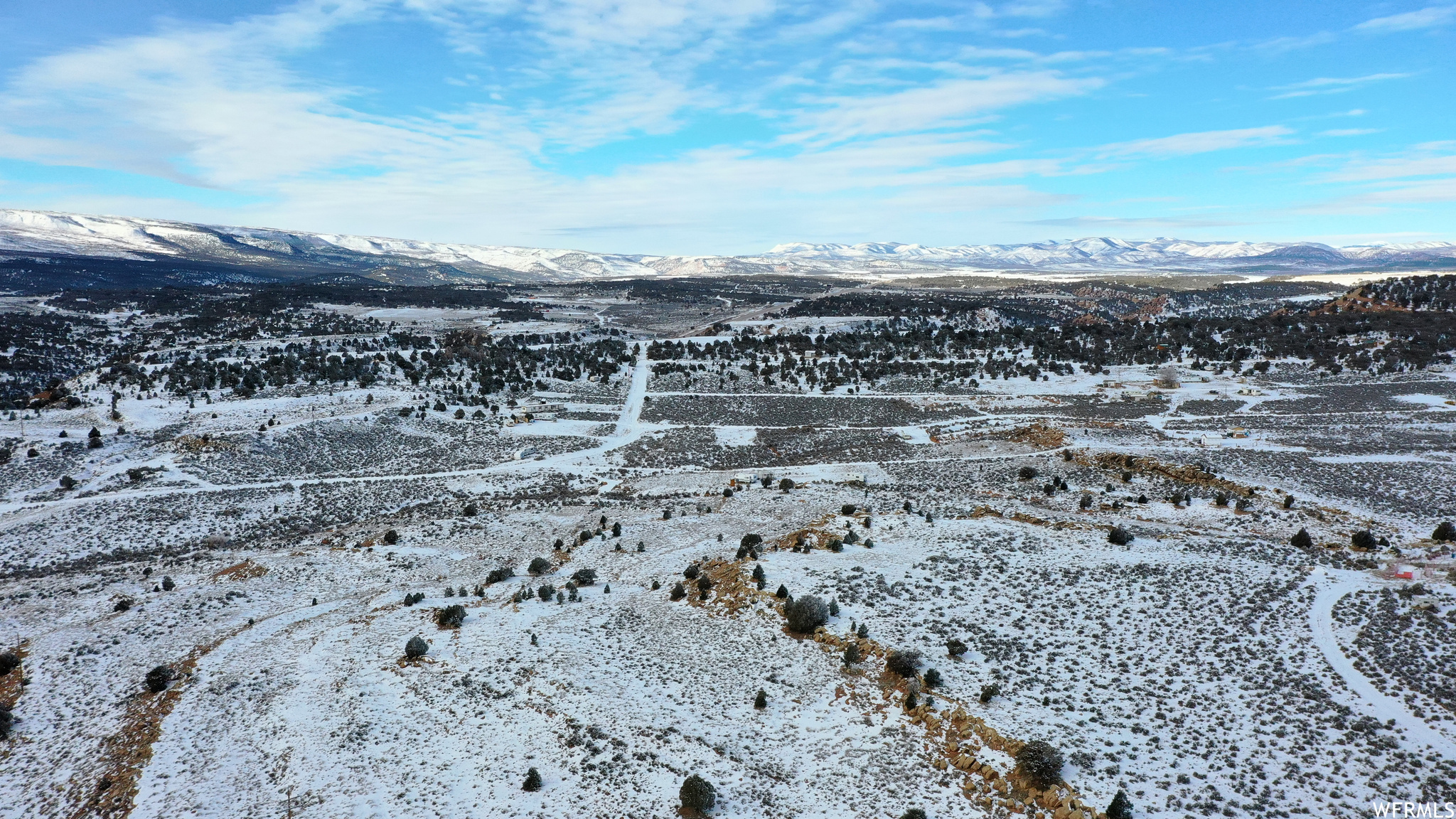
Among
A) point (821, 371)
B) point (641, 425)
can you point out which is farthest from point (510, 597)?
point (821, 371)

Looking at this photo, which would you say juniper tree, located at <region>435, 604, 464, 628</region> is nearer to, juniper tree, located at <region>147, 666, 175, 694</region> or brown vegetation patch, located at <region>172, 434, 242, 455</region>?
juniper tree, located at <region>147, 666, 175, 694</region>

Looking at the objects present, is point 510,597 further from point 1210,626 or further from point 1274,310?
point 1274,310

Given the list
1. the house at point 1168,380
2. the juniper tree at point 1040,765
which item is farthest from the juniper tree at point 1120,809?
the house at point 1168,380

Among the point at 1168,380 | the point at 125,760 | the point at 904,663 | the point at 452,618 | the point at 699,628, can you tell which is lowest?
the point at 125,760

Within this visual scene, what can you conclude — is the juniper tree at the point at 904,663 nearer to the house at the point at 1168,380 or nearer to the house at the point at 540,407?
the house at the point at 540,407

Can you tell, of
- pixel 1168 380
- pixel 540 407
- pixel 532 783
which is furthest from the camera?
pixel 1168 380

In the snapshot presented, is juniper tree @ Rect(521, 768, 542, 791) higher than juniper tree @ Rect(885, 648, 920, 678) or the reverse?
the reverse

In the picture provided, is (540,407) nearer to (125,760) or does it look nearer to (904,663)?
(125,760)

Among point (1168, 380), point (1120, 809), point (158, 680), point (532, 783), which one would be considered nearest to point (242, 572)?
point (158, 680)

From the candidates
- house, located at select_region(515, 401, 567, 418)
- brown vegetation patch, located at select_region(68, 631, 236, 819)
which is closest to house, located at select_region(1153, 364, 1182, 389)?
house, located at select_region(515, 401, 567, 418)

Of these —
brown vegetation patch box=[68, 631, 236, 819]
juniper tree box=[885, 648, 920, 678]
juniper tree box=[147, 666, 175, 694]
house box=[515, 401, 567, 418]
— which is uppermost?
house box=[515, 401, 567, 418]

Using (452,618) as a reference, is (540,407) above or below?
above
